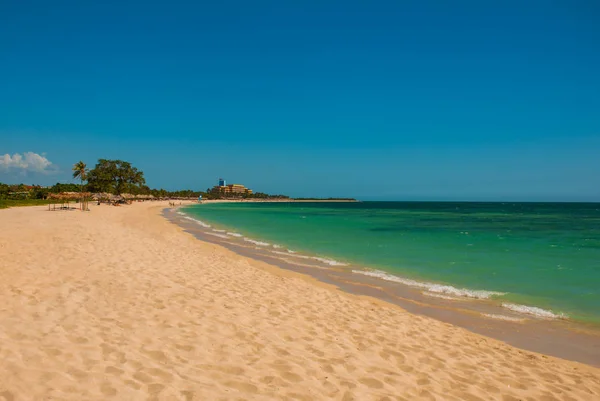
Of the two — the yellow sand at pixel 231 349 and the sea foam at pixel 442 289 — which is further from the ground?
the yellow sand at pixel 231 349

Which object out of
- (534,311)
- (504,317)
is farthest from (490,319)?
(534,311)

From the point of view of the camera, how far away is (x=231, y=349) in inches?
207

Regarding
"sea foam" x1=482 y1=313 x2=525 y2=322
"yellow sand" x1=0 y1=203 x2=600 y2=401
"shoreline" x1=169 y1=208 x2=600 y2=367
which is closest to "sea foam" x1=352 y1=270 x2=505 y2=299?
"shoreline" x1=169 y1=208 x2=600 y2=367

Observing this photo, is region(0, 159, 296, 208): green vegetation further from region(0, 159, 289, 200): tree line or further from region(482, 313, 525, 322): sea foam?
region(482, 313, 525, 322): sea foam

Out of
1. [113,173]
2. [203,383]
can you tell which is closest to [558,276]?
[203,383]

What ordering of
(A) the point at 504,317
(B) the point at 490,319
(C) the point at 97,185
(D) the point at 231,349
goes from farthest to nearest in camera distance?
(C) the point at 97,185
(A) the point at 504,317
(B) the point at 490,319
(D) the point at 231,349

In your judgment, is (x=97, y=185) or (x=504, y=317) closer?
(x=504, y=317)

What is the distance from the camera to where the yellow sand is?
414 cm

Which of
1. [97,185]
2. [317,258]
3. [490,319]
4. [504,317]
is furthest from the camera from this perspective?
[97,185]

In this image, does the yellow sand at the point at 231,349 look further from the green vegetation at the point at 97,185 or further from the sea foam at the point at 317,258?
the green vegetation at the point at 97,185

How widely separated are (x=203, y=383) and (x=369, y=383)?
2106 millimetres

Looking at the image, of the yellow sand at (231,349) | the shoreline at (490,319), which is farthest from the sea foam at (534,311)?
the yellow sand at (231,349)

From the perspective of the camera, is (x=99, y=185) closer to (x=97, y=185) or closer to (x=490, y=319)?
(x=97, y=185)

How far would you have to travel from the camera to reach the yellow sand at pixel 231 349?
4.14m
